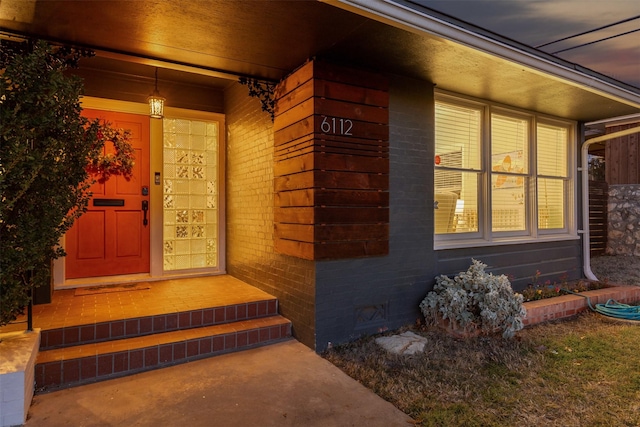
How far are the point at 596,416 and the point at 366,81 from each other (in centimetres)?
307

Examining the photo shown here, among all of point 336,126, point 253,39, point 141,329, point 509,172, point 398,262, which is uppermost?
point 253,39

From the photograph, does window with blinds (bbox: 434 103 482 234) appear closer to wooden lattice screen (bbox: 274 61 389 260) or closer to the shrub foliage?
wooden lattice screen (bbox: 274 61 389 260)

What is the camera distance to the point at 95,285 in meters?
4.49

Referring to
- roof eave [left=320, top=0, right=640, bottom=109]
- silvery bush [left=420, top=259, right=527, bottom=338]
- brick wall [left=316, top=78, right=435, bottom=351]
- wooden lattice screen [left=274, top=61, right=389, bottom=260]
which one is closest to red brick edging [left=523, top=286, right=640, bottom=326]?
silvery bush [left=420, top=259, right=527, bottom=338]

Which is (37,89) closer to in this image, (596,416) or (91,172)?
(91,172)

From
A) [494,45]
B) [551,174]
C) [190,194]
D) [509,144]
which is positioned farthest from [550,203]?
[190,194]

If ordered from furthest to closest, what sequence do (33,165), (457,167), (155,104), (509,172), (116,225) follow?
(509,172)
(116,225)
(457,167)
(155,104)
(33,165)

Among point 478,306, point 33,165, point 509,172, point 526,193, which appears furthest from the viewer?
point 526,193

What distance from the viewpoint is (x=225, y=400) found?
2.59 meters

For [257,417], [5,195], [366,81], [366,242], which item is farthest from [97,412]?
[366,81]

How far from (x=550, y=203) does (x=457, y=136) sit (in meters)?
2.24

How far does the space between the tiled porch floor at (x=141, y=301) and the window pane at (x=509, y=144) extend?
11.1 feet

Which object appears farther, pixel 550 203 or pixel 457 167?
pixel 550 203

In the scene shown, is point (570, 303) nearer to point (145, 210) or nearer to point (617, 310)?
point (617, 310)
